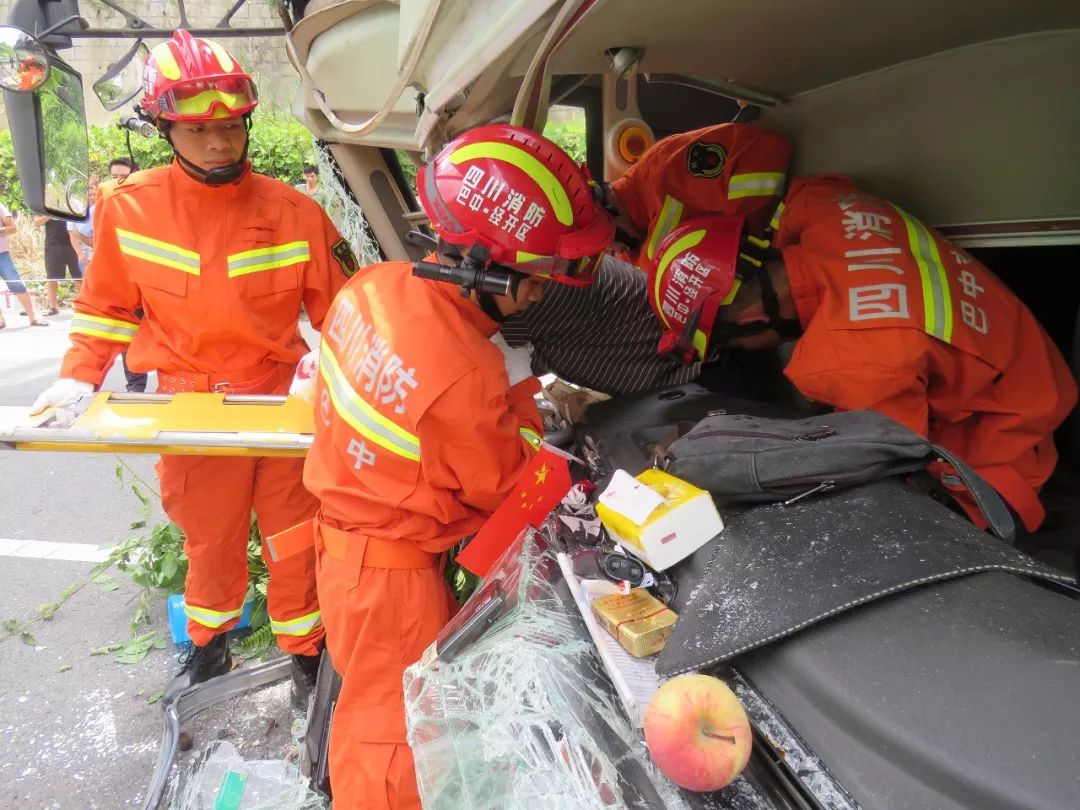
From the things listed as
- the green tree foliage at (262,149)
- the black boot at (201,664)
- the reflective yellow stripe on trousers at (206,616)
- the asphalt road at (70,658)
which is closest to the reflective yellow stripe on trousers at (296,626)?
the reflective yellow stripe on trousers at (206,616)

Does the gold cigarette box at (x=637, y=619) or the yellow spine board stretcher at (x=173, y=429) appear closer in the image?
the gold cigarette box at (x=637, y=619)

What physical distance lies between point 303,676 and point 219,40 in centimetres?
251

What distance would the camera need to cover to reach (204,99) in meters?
2.37

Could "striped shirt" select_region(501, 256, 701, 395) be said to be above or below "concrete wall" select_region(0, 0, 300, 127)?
below

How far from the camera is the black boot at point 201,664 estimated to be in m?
2.72

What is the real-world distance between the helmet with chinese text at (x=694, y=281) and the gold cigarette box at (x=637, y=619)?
0.94 m

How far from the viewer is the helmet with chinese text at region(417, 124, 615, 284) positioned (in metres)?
1.67

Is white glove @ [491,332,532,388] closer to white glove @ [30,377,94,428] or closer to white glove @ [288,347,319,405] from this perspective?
white glove @ [288,347,319,405]

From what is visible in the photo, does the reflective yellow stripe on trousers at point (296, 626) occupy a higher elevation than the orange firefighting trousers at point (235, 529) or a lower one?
lower

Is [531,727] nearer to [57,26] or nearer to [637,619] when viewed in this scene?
[637,619]

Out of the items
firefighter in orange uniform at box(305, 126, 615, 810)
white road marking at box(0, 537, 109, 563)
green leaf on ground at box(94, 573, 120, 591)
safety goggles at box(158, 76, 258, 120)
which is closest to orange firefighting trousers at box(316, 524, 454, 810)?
firefighter in orange uniform at box(305, 126, 615, 810)

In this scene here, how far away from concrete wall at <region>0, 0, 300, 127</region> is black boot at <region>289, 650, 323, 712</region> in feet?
7.21

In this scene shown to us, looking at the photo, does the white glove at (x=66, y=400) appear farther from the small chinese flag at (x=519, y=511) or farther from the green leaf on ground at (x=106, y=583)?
the green leaf on ground at (x=106, y=583)

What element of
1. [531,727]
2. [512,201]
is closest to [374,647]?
[531,727]
